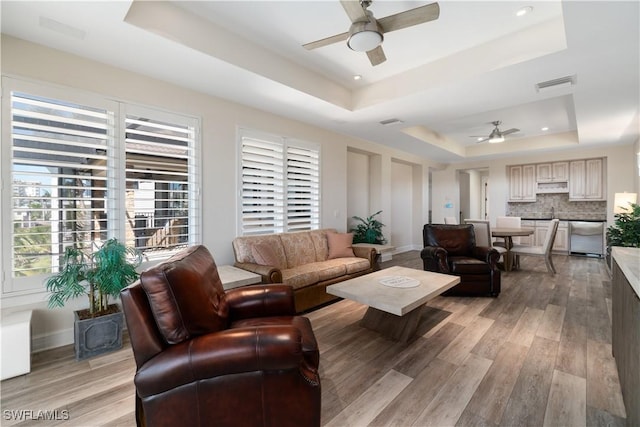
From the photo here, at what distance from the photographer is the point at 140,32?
2.24m

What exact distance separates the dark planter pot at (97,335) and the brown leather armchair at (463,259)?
151 inches

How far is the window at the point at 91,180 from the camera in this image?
2.38 meters

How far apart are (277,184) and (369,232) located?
2.42m

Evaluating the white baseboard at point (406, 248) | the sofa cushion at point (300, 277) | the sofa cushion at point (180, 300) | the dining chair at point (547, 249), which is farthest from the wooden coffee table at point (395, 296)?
the white baseboard at point (406, 248)

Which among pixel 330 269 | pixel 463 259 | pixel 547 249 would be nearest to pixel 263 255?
pixel 330 269

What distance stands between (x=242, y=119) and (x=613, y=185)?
313 inches

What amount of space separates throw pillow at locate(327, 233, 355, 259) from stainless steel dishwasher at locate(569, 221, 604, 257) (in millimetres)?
6027

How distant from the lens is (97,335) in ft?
7.95

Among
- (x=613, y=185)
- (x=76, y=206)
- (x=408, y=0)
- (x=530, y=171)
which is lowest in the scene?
(x=76, y=206)

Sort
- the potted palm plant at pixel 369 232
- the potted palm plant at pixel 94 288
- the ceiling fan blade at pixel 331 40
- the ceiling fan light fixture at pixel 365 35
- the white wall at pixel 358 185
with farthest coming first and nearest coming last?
the white wall at pixel 358 185
the potted palm plant at pixel 369 232
the potted palm plant at pixel 94 288
the ceiling fan blade at pixel 331 40
the ceiling fan light fixture at pixel 365 35

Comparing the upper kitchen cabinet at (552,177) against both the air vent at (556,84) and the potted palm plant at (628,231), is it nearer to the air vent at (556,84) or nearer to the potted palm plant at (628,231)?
the potted palm plant at (628,231)

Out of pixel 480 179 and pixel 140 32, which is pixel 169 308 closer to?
pixel 140 32

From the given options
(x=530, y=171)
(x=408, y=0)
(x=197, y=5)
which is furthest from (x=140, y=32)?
(x=530, y=171)

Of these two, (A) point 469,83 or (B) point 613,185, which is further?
(B) point 613,185
